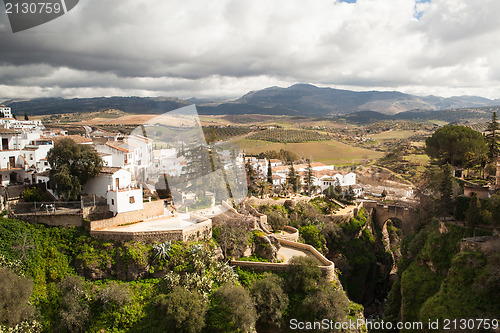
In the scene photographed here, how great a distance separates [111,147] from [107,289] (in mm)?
13370

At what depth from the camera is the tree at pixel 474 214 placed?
2120cm

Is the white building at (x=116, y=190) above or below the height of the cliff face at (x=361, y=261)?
above

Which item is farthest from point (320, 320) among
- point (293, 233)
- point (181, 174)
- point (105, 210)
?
point (181, 174)

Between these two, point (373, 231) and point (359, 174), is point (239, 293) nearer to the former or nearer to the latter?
point (373, 231)

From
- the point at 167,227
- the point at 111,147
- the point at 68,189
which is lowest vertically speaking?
the point at 167,227

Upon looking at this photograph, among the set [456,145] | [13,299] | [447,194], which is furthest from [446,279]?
[13,299]

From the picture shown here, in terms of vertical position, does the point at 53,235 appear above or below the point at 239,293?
above

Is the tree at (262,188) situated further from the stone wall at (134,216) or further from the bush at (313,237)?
the stone wall at (134,216)

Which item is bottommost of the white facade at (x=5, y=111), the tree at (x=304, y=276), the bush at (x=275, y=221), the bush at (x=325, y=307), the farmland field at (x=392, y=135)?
the bush at (x=325, y=307)

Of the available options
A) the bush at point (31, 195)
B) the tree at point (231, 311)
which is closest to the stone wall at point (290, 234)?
the tree at point (231, 311)

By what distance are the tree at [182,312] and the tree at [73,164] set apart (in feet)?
30.8

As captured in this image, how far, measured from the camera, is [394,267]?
37.2 meters

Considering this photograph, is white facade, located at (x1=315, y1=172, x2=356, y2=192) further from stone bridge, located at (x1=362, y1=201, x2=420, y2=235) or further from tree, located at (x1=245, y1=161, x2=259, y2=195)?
tree, located at (x1=245, y1=161, x2=259, y2=195)

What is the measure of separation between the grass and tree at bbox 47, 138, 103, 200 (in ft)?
147
